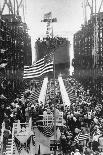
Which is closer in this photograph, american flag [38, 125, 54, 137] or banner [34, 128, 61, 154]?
banner [34, 128, 61, 154]

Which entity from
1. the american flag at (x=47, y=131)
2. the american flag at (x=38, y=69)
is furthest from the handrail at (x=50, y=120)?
the american flag at (x=38, y=69)

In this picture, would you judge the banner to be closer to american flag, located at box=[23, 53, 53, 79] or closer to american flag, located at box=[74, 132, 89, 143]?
american flag, located at box=[74, 132, 89, 143]

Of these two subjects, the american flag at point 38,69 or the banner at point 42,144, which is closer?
the american flag at point 38,69

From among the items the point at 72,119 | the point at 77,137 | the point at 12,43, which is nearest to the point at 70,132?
the point at 72,119

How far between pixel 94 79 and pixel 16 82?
10.6 m

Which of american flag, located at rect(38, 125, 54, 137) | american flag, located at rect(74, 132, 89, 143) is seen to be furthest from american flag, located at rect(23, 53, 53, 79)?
american flag, located at rect(74, 132, 89, 143)

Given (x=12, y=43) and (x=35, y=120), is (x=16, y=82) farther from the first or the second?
(x=35, y=120)

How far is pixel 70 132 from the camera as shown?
67.5ft

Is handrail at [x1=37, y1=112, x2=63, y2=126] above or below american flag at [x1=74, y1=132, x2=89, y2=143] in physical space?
above

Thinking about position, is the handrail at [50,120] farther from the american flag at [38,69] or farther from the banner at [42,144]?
the american flag at [38,69]

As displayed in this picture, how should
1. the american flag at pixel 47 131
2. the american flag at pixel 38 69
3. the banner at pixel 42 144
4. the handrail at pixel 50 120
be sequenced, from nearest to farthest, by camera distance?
the american flag at pixel 38 69 < the banner at pixel 42 144 < the american flag at pixel 47 131 < the handrail at pixel 50 120

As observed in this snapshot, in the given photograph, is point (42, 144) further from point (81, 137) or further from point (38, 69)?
point (38, 69)

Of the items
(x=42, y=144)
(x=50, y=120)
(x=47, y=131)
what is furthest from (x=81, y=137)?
(x=50, y=120)

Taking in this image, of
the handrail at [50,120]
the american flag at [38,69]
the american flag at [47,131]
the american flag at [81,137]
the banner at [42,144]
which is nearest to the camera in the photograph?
the american flag at [38,69]
